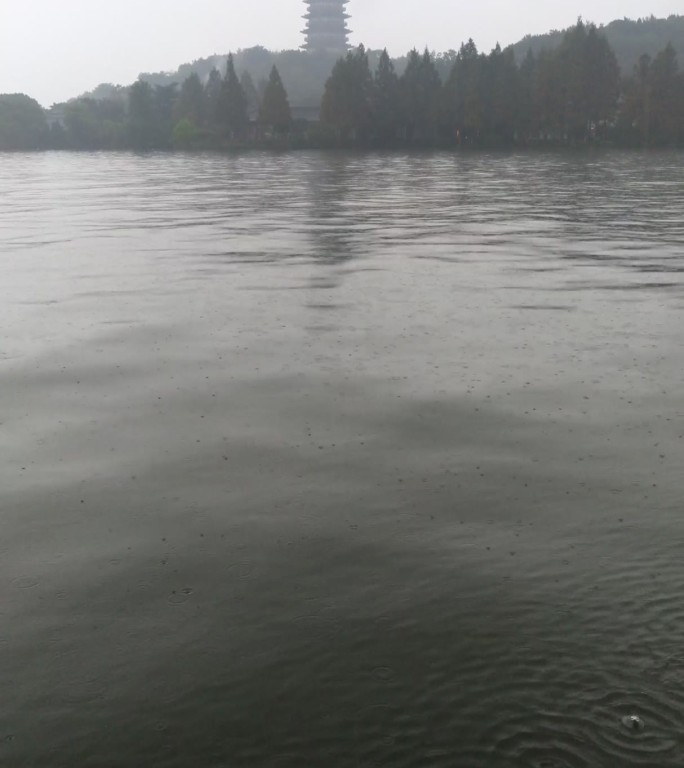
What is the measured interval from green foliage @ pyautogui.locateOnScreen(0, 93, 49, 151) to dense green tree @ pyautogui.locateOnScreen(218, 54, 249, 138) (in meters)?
37.8

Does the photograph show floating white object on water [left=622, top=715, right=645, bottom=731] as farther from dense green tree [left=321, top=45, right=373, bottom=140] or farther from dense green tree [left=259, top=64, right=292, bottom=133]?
dense green tree [left=259, top=64, right=292, bottom=133]

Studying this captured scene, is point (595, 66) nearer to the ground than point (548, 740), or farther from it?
farther from it

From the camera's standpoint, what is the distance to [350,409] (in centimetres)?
922

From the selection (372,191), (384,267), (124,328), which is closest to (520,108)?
(372,191)

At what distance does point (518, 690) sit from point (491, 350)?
278 inches

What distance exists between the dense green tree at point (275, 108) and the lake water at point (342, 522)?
96801mm

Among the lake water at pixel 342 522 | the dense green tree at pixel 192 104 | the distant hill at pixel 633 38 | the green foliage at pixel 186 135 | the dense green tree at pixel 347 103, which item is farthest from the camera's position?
the distant hill at pixel 633 38

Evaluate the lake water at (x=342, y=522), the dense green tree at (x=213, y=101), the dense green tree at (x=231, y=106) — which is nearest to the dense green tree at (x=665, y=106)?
the dense green tree at (x=231, y=106)

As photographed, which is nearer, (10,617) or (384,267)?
(10,617)

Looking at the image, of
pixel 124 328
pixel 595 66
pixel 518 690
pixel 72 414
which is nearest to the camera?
pixel 518 690

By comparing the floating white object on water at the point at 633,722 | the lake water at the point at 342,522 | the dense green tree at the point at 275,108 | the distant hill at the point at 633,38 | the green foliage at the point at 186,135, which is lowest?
the floating white object on water at the point at 633,722

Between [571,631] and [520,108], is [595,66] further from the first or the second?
[571,631]

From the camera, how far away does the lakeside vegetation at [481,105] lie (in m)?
95.4

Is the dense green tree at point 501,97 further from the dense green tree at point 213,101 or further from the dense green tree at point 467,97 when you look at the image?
the dense green tree at point 213,101
